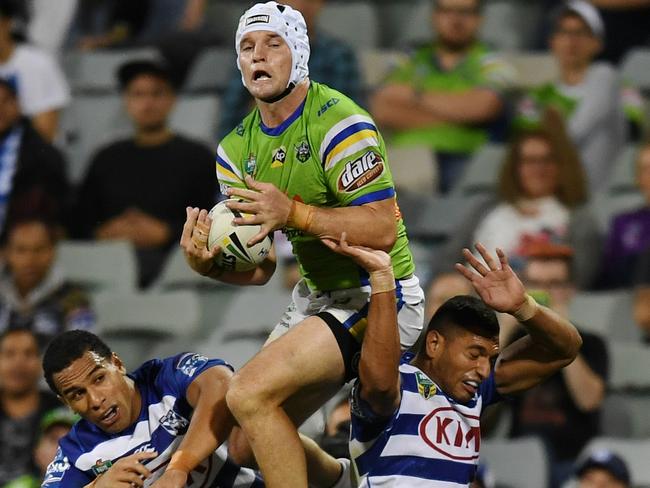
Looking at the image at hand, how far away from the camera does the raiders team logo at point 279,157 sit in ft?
20.6

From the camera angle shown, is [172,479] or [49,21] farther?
[49,21]

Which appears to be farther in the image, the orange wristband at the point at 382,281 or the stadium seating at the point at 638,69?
the stadium seating at the point at 638,69

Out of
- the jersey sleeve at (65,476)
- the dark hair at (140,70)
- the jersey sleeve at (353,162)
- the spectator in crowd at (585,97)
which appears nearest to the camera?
the jersey sleeve at (353,162)

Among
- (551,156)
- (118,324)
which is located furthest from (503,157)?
(118,324)

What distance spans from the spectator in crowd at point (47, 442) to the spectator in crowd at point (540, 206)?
7.57 feet

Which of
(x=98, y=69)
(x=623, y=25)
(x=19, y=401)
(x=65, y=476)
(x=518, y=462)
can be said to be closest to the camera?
(x=65, y=476)

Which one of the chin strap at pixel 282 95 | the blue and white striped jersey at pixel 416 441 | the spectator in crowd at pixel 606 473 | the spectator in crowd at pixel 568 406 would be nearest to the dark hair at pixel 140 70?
the spectator in crowd at pixel 568 406

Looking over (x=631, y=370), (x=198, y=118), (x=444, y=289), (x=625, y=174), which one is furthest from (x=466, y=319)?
(x=198, y=118)

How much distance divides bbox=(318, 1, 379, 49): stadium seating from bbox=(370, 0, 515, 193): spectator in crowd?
1.08 meters

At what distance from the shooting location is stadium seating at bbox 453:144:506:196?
10.7m

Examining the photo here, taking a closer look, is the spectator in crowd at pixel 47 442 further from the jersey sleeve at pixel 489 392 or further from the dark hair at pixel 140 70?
the jersey sleeve at pixel 489 392

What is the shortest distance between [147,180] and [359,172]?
16.1 feet

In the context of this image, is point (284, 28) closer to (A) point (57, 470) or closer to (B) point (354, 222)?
(B) point (354, 222)

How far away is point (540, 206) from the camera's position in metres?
10.1
